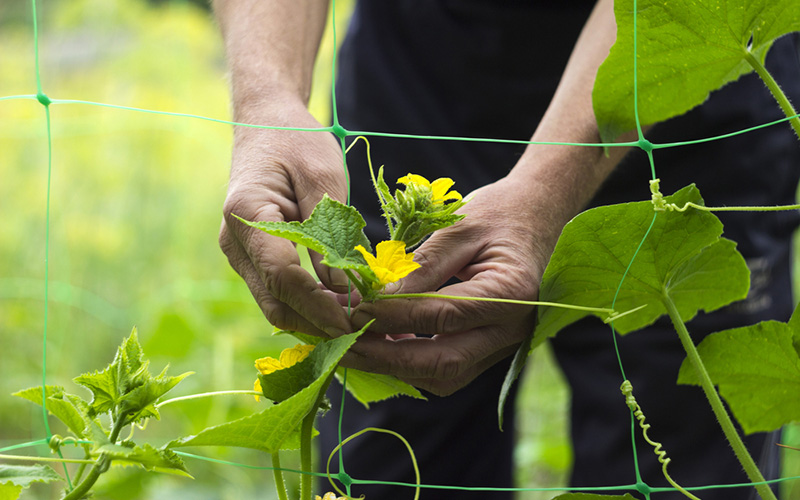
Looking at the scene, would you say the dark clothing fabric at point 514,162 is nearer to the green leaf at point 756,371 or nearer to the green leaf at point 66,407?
the green leaf at point 756,371

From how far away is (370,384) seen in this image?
599mm

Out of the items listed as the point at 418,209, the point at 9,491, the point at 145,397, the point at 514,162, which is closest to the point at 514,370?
the point at 418,209

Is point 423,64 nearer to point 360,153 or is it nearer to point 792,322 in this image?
point 360,153

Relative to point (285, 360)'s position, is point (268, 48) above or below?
above

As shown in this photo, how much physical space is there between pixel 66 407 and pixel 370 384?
0.79ft

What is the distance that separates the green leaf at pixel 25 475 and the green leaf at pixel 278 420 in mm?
94

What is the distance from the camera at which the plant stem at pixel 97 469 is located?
1.49ft

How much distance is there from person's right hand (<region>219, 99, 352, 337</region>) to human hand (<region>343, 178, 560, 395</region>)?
39 millimetres

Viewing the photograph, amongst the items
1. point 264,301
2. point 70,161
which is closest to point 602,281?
point 264,301

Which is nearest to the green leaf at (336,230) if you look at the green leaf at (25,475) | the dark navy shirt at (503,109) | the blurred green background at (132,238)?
the green leaf at (25,475)

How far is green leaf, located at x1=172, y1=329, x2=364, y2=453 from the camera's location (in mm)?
431

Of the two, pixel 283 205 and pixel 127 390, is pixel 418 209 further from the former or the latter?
pixel 127 390

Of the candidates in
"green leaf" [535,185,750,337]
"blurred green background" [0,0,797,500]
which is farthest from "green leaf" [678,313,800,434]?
"blurred green background" [0,0,797,500]

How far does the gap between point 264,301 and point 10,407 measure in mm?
1763
